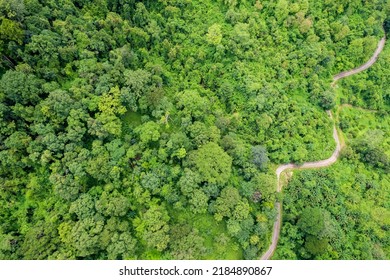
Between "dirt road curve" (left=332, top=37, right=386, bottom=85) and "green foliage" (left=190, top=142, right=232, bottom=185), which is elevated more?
"dirt road curve" (left=332, top=37, right=386, bottom=85)

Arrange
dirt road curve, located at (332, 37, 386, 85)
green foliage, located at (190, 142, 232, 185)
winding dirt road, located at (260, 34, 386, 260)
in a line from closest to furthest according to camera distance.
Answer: green foliage, located at (190, 142, 232, 185) < winding dirt road, located at (260, 34, 386, 260) < dirt road curve, located at (332, 37, 386, 85)

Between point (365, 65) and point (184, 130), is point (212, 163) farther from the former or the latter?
point (365, 65)

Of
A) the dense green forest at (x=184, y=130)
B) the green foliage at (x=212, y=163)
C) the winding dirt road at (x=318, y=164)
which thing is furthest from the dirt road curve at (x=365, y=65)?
the green foliage at (x=212, y=163)

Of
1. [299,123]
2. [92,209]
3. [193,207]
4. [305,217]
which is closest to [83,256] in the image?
[92,209]

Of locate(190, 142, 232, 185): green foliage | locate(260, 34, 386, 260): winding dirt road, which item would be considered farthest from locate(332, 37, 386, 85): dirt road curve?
locate(190, 142, 232, 185): green foliage

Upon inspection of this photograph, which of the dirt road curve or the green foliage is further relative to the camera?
the dirt road curve

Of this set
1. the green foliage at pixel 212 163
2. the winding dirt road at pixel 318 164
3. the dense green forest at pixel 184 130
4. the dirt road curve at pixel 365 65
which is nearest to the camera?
the dense green forest at pixel 184 130

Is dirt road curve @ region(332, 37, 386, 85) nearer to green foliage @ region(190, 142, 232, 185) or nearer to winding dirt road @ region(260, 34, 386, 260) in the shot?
winding dirt road @ region(260, 34, 386, 260)

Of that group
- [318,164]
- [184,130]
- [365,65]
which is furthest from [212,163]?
[365,65]

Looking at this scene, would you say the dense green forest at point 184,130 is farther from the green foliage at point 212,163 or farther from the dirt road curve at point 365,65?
the dirt road curve at point 365,65
